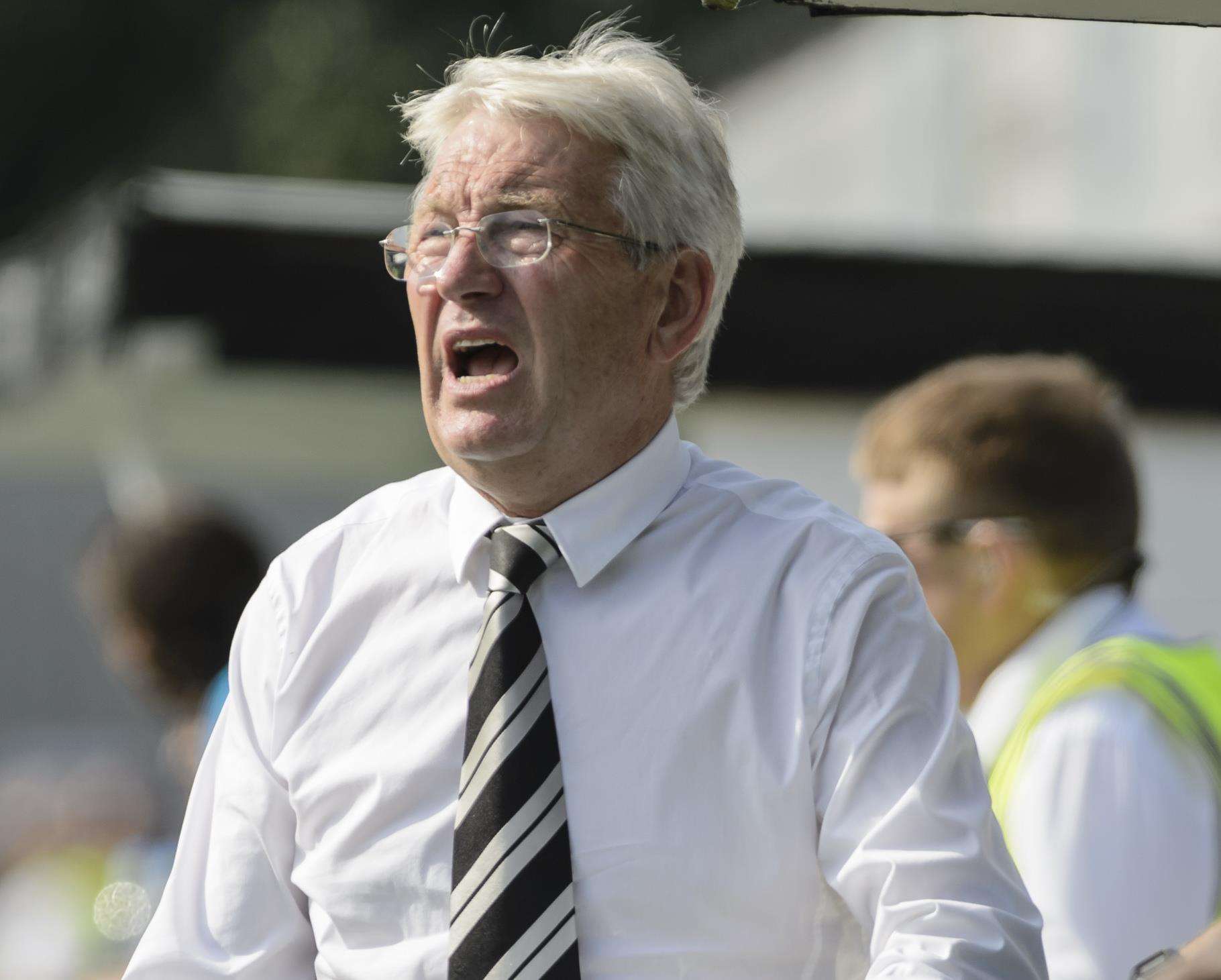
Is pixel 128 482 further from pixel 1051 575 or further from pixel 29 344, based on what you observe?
pixel 1051 575

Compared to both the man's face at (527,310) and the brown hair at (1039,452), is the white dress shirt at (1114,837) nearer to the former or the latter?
the brown hair at (1039,452)

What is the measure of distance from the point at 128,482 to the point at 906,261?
3744 mm

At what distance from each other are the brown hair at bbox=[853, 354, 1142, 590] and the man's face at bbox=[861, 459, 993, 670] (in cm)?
3

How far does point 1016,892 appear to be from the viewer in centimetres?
198

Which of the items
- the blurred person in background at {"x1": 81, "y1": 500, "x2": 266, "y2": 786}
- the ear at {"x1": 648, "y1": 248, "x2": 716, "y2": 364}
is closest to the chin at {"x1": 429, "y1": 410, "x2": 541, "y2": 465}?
the ear at {"x1": 648, "y1": 248, "x2": 716, "y2": 364}

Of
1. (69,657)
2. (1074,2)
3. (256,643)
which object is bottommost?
(69,657)

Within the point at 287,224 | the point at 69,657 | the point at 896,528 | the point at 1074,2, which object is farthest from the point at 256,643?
the point at 69,657

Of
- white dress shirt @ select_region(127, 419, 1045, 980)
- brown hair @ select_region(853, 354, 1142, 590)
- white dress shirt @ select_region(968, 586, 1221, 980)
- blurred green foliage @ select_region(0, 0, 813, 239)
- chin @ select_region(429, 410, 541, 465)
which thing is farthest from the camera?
blurred green foliage @ select_region(0, 0, 813, 239)

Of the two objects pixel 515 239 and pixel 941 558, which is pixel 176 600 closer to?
pixel 941 558

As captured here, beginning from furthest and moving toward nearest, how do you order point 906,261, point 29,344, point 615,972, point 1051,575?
point 29,344
point 906,261
point 1051,575
point 615,972

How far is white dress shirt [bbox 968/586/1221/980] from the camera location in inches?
107

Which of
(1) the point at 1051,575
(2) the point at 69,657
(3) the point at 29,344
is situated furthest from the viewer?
(2) the point at 69,657

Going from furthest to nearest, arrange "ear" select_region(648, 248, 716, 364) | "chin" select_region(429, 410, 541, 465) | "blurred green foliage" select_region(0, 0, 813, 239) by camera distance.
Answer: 1. "blurred green foliage" select_region(0, 0, 813, 239)
2. "ear" select_region(648, 248, 716, 364)
3. "chin" select_region(429, 410, 541, 465)

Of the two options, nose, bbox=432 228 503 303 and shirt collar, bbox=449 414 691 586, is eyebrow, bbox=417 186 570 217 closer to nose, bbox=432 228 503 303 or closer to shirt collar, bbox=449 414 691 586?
nose, bbox=432 228 503 303
